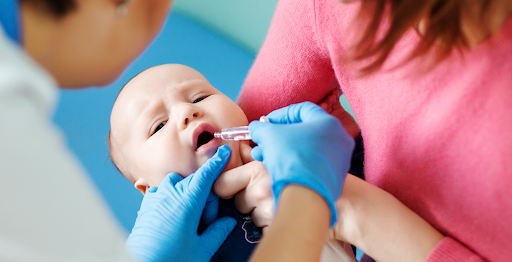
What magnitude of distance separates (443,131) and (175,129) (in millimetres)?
614

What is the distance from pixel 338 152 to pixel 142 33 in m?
0.43

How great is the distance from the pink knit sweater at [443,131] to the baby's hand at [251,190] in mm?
247

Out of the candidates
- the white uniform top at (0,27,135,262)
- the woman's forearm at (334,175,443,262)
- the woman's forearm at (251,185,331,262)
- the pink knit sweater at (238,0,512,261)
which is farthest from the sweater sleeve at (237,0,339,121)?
the white uniform top at (0,27,135,262)

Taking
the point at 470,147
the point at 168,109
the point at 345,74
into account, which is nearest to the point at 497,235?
the point at 470,147

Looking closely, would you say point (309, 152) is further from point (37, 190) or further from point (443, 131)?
point (37, 190)

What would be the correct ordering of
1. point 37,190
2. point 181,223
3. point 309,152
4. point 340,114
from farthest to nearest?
point 340,114 < point 181,223 < point 309,152 < point 37,190

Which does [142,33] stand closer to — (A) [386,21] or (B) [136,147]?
(A) [386,21]

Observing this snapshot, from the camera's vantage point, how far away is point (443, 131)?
0.64 metres

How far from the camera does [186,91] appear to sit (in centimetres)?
106

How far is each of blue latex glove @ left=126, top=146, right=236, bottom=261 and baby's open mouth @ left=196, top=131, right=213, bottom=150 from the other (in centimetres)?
10

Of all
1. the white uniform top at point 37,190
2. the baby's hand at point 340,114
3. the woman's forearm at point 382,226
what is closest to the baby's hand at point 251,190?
the woman's forearm at point 382,226

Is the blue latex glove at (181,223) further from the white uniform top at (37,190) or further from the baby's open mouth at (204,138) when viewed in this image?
the white uniform top at (37,190)

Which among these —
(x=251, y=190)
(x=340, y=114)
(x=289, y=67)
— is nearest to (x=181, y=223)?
(x=251, y=190)

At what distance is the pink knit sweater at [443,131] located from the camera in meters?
0.58
